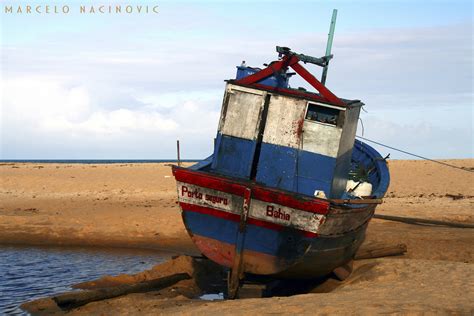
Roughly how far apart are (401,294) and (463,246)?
6.68 metres

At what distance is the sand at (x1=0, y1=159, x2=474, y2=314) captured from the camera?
1141 cm

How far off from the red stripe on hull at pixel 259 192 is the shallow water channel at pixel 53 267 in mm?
4566

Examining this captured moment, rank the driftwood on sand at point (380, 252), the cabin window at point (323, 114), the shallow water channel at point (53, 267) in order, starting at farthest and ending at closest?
1. the driftwood on sand at point (380, 252)
2. the shallow water channel at point (53, 267)
3. the cabin window at point (323, 114)

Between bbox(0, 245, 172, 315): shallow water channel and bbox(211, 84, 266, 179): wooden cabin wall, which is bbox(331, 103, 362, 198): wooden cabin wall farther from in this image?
bbox(0, 245, 172, 315): shallow water channel

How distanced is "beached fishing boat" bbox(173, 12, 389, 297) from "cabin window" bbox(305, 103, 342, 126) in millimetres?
22

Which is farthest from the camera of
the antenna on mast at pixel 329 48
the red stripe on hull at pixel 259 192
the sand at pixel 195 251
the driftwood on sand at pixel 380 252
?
the driftwood on sand at pixel 380 252

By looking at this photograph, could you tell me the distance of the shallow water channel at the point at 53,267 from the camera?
48.4 feet

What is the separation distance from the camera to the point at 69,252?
2055 centimetres

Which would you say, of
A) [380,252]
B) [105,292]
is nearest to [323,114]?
[380,252]

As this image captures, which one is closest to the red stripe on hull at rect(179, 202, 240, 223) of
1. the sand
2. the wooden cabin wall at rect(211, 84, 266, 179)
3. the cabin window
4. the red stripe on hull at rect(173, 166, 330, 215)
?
the red stripe on hull at rect(173, 166, 330, 215)

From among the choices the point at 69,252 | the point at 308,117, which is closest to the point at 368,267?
the point at 308,117

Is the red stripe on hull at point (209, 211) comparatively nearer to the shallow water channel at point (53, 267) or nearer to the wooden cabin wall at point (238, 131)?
the wooden cabin wall at point (238, 131)

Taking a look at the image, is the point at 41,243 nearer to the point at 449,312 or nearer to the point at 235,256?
the point at 235,256

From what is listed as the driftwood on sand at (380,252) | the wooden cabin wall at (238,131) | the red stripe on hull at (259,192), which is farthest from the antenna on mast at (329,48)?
the driftwood on sand at (380,252)
